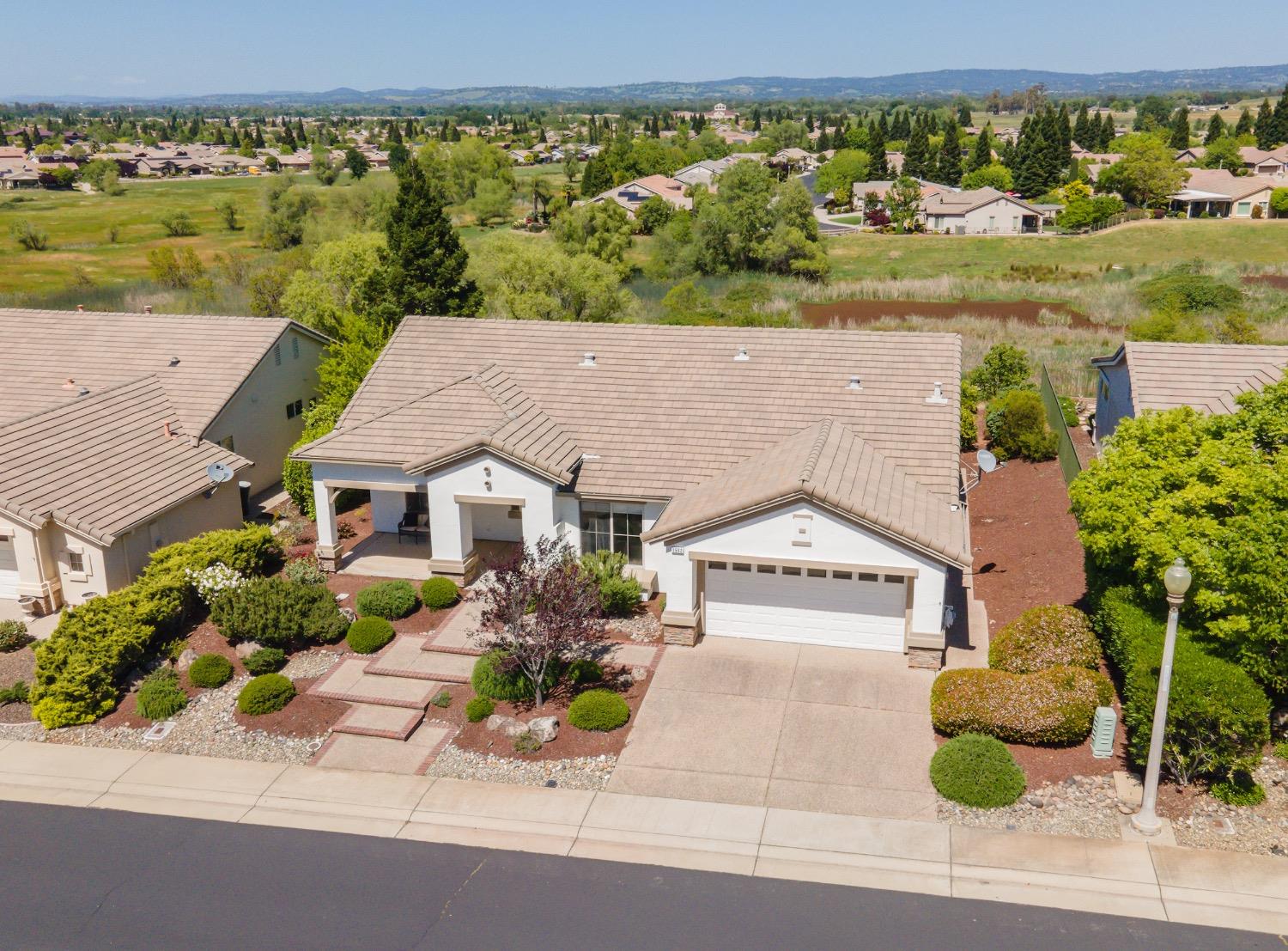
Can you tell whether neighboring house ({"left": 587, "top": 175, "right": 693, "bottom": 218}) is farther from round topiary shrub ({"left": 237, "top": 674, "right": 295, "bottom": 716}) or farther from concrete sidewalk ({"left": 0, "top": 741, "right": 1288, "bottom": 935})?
concrete sidewalk ({"left": 0, "top": 741, "right": 1288, "bottom": 935})

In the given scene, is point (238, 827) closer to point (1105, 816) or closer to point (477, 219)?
point (1105, 816)

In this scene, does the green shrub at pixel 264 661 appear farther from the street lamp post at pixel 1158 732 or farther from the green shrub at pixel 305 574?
the street lamp post at pixel 1158 732

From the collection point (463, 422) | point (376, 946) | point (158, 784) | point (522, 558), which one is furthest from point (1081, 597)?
point (158, 784)

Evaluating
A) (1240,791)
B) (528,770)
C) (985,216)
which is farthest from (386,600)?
(985,216)

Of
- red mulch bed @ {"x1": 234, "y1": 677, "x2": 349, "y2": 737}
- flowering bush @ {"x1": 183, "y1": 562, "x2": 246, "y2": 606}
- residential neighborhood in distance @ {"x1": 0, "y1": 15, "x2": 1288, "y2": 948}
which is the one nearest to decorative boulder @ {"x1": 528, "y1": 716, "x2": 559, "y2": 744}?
residential neighborhood in distance @ {"x1": 0, "y1": 15, "x2": 1288, "y2": 948}

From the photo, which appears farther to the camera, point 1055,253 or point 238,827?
point 1055,253

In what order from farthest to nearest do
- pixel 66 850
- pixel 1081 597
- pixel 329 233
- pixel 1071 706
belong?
pixel 329 233
pixel 1081 597
pixel 1071 706
pixel 66 850

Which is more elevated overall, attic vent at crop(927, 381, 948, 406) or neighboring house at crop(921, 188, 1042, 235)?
attic vent at crop(927, 381, 948, 406)

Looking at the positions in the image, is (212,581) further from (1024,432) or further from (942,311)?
(942,311)
